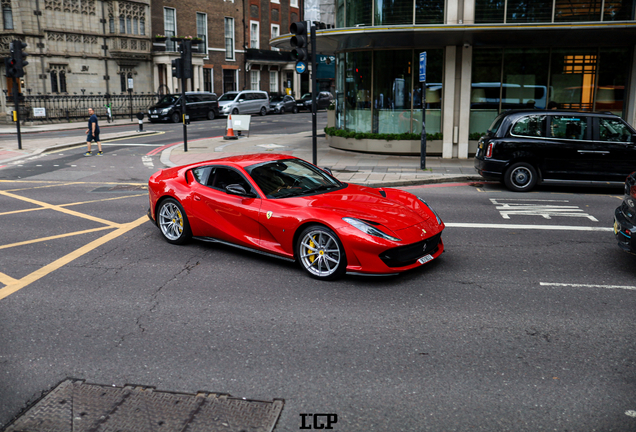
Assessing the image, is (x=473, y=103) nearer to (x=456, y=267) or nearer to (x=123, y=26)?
(x=456, y=267)

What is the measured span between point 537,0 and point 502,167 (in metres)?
7.84

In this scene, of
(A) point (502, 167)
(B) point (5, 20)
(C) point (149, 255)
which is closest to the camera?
(C) point (149, 255)

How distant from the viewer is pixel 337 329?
17.4 ft

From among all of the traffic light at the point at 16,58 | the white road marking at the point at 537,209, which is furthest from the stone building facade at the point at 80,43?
the white road marking at the point at 537,209

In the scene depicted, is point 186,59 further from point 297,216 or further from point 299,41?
point 297,216

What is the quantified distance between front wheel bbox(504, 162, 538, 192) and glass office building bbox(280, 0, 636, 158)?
5038 millimetres

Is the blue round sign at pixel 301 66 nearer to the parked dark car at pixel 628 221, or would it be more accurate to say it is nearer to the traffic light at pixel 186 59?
the traffic light at pixel 186 59

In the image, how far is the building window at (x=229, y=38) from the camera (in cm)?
5381

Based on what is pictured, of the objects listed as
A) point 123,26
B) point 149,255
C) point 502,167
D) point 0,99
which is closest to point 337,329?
point 149,255

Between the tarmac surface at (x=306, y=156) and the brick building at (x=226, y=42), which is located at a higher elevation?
the brick building at (x=226, y=42)

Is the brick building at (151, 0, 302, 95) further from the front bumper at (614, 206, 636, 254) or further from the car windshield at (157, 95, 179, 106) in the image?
the front bumper at (614, 206, 636, 254)

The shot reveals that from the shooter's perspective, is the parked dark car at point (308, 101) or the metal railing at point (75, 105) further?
the parked dark car at point (308, 101)

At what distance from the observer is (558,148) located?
41.7 ft

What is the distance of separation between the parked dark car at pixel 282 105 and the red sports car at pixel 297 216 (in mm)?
38187
